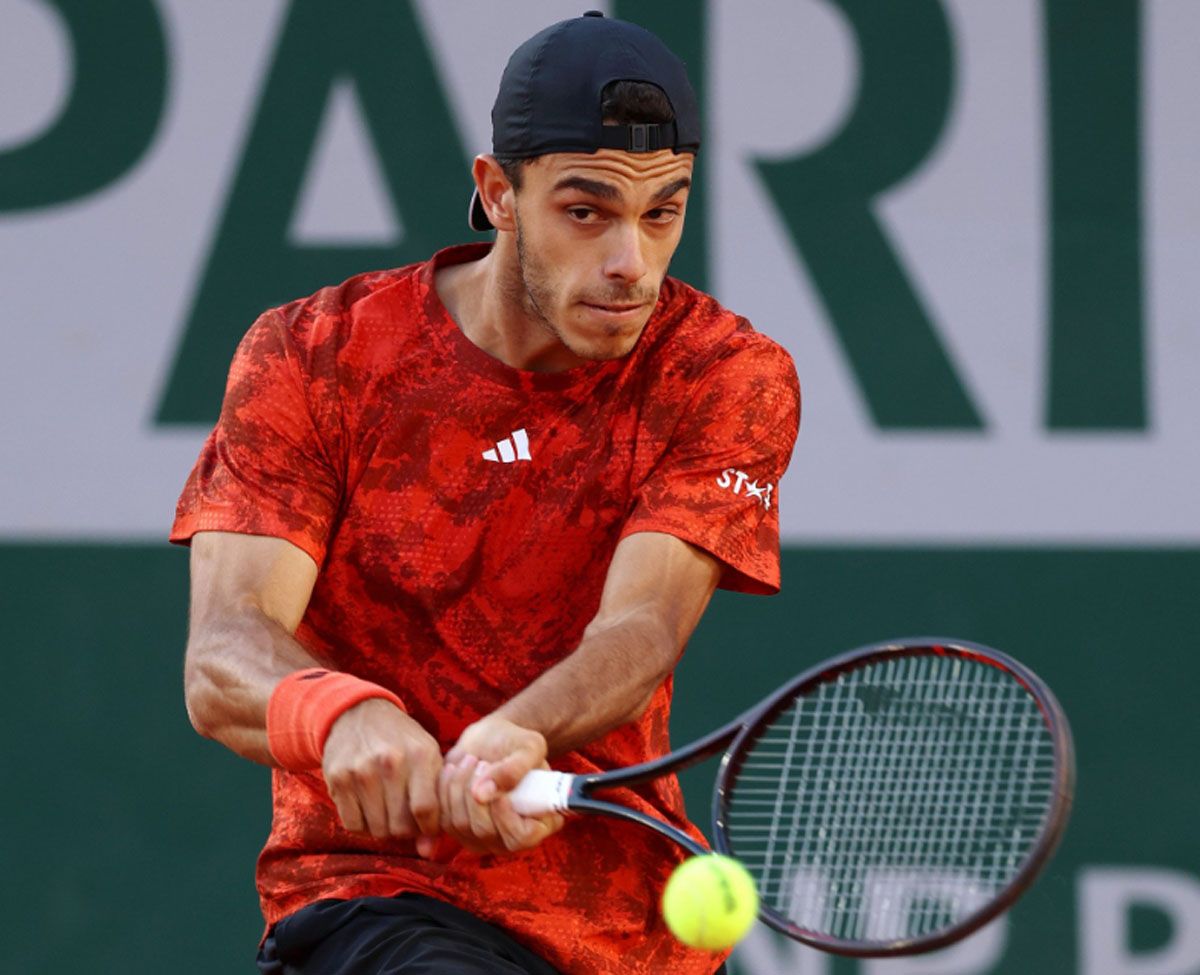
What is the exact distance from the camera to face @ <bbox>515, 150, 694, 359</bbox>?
2805mm

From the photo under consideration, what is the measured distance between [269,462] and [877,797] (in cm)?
94

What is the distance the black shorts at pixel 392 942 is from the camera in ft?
8.60

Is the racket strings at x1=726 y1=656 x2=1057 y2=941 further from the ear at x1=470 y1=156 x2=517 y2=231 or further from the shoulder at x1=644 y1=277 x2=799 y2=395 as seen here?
the ear at x1=470 y1=156 x2=517 y2=231

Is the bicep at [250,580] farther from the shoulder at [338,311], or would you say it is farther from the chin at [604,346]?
the chin at [604,346]

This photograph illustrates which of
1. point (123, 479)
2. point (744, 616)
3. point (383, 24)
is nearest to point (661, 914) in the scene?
point (744, 616)

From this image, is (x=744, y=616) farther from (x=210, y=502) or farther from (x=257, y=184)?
(x=210, y=502)

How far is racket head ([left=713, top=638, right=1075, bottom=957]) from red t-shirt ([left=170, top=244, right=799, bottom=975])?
168mm

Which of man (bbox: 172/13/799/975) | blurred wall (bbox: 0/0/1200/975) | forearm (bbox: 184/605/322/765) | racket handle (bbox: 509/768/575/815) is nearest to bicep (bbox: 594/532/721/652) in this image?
man (bbox: 172/13/799/975)

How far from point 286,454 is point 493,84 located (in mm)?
2125

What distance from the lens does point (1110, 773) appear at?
479 cm

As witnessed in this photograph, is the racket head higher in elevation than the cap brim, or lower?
lower

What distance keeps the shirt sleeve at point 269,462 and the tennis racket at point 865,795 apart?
551 millimetres

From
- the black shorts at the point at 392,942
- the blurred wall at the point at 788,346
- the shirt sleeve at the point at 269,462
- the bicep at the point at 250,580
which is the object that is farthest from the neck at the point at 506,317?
the blurred wall at the point at 788,346

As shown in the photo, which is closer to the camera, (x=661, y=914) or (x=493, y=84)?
(x=661, y=914)
